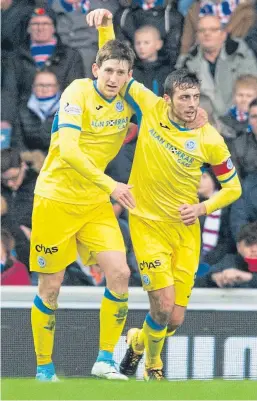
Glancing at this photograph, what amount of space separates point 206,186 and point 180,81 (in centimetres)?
165

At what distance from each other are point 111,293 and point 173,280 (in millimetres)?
473

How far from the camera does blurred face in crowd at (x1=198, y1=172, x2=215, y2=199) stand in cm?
908

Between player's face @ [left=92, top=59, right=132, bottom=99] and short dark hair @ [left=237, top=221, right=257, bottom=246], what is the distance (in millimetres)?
1877

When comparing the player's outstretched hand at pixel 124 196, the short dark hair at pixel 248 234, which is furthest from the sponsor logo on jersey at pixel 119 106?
the short dark hair at pixel 248 234

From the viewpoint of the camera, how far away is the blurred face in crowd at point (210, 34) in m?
9.27

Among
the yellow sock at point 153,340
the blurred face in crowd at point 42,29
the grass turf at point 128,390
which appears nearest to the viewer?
the grass turf at point 128,390

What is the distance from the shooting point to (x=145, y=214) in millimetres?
7809

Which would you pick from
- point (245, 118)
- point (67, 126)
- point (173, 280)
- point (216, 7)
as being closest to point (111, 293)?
→ point (173, 280)

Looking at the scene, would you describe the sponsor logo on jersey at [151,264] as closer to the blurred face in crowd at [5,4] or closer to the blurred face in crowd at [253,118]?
the blurred face in crowd at [253,118]

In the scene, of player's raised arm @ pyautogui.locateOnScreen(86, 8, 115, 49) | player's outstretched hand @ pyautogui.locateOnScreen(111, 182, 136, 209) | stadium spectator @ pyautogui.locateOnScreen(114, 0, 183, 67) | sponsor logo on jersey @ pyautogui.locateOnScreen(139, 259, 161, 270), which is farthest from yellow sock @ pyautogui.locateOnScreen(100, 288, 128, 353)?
stadium spectator @ pyautogui.locateOnScreen(114, 0, 183, 67)

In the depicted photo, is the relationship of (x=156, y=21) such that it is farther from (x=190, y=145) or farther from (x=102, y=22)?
(x=190, y=145)

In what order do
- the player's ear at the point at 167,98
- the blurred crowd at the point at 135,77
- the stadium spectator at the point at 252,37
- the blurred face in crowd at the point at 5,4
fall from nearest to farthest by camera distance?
the player's ear at the point at 167,98 → the blurred crowd at the point at 135,77 → the stadium spectator at the point at 252,37 → the blurred face in crowd at the point at 5,4

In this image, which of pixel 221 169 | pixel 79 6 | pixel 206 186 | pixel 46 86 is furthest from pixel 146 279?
pixel 79 6

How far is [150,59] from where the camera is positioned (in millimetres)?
9234
